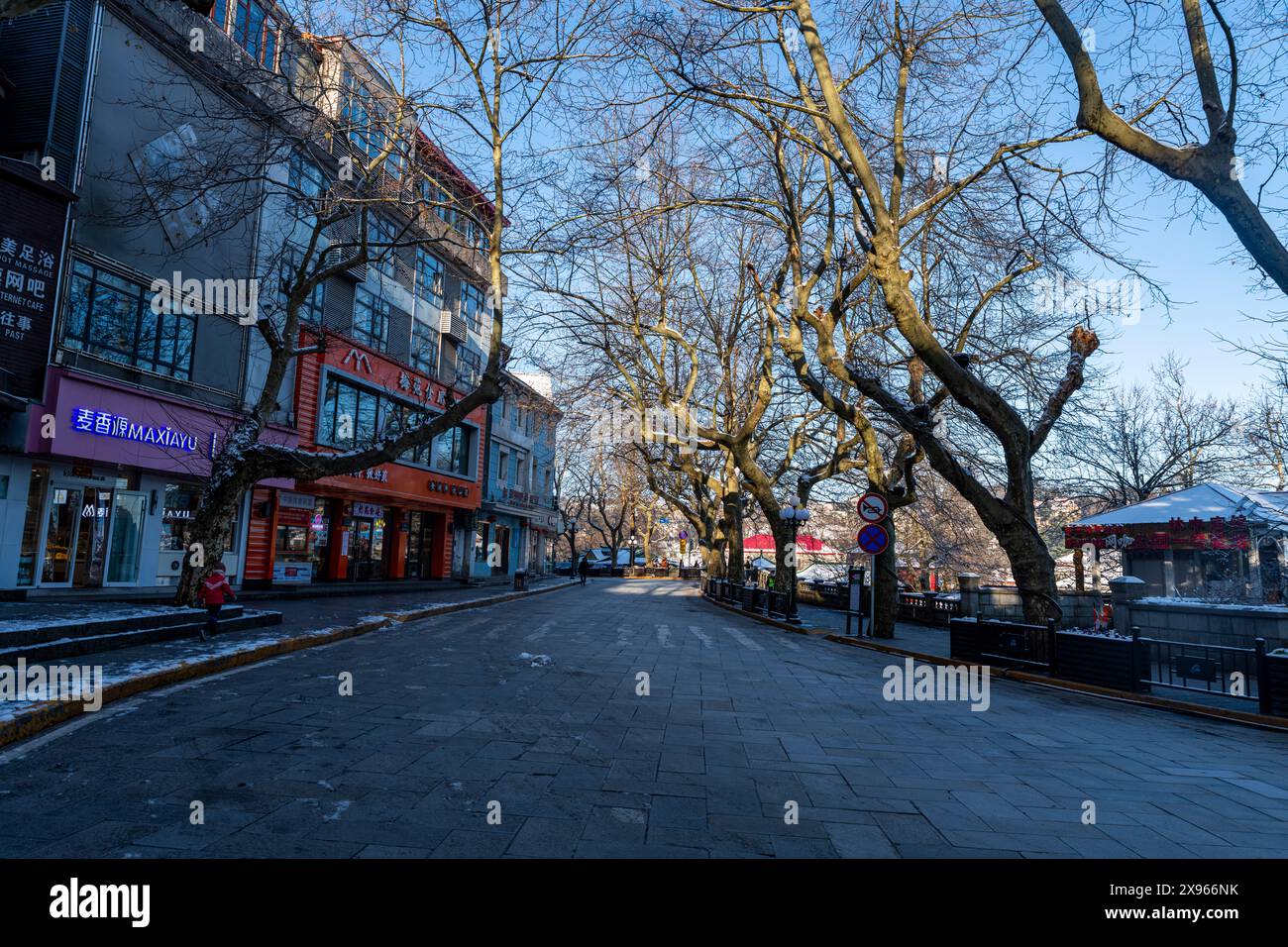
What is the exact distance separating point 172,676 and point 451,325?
2601 cm

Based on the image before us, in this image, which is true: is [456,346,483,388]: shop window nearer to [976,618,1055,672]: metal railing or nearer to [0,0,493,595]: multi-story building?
[0,0,493,595]: multi-story building

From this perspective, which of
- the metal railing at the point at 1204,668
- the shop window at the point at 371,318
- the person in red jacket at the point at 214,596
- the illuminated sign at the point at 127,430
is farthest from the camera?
the shop window at the point at 371,318

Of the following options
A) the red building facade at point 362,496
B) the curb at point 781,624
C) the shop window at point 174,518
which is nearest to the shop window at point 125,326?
the shop window at point 174,518

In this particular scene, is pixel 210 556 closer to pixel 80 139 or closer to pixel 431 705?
pixel 431 705

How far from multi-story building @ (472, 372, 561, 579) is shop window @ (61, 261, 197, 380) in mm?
17813

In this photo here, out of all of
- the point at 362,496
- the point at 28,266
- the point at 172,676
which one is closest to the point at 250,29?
the point at 28,266

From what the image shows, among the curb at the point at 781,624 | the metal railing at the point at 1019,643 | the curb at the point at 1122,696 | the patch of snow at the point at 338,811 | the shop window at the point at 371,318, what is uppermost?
the shop window at the point at 371,318

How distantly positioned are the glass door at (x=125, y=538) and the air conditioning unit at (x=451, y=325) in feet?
53.4

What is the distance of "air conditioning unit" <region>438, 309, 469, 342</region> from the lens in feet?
102

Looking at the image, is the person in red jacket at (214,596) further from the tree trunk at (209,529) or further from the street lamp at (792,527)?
the street lamp at (792,527)

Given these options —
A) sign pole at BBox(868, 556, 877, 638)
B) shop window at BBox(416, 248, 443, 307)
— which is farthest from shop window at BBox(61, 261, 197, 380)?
sign pole at BBox(868, 556, 877, 638)

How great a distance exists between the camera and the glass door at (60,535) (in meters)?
14.7

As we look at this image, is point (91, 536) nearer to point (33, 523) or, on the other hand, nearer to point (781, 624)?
point (33, 523)

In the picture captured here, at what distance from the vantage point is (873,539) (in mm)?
15164
